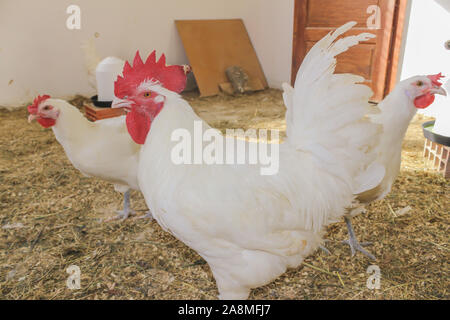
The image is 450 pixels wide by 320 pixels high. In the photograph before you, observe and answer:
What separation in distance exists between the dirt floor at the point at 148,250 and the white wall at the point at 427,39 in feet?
7.36

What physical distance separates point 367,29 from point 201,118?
3861 millimetres

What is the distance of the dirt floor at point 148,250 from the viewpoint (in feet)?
7.07

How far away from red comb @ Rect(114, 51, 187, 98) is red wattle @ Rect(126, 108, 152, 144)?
0.39ft

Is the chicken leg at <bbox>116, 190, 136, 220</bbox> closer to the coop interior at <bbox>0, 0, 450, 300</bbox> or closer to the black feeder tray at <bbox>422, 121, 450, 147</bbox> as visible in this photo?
the coop interior at <bbox>0, 0, 450, 300</bbox>

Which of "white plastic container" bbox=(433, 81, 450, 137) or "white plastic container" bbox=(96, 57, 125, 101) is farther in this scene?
"white plastic container" bbox=(96, 57, 125, 101)

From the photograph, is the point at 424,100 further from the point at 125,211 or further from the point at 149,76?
the point at 125,211

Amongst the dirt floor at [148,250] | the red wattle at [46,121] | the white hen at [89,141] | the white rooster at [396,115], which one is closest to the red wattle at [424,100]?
the white rooster at [396,115]

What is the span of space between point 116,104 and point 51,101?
3.88 ft

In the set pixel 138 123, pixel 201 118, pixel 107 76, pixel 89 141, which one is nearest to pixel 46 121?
pixel 89 141

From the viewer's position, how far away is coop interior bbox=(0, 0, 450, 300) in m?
2.16

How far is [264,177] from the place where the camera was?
5.35 feet

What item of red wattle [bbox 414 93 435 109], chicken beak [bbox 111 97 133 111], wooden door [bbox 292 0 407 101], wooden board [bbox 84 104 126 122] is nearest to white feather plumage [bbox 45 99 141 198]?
chicken beak [bbox 111 97 133 111]

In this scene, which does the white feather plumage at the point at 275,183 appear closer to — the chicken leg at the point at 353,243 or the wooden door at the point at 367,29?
the chicken leg at the point at 353,243

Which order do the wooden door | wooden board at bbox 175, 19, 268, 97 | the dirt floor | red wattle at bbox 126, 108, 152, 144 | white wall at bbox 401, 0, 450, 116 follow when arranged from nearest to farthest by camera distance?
red wattle at bbox 126, 108, 152, 144 < the dirt floor < white wall at bbox 401, 0, 450, 116 < the wooden door < wooden board at bbox 175, 19, 268, 97
